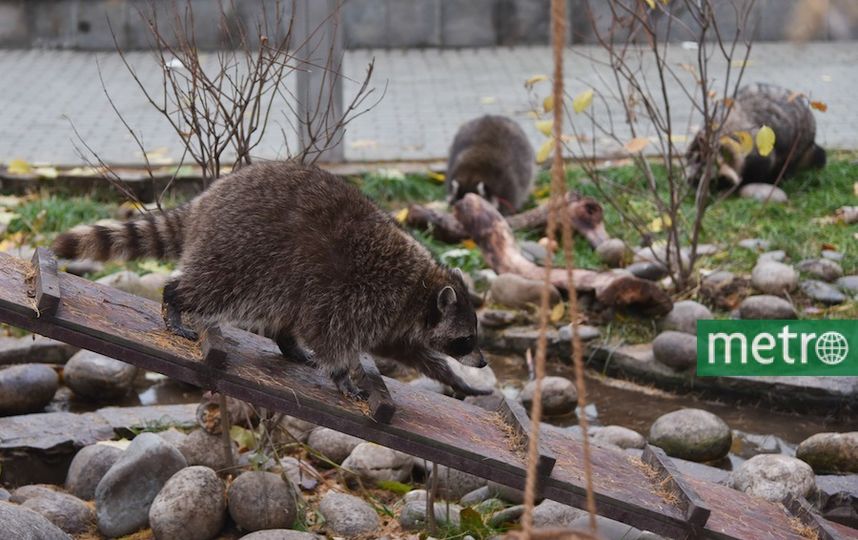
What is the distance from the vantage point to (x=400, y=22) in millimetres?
13578

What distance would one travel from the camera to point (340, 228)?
4.05 m

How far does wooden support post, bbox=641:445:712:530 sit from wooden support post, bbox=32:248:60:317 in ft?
6.79

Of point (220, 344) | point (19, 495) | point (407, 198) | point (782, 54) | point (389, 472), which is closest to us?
point (220, 344)

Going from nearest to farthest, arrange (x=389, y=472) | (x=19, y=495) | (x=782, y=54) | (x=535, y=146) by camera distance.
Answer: (x=19, y=495) < (x=389, y=472) < (x=535, y=146) < (x=782, y=54)

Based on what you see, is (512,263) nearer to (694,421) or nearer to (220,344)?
(694,421)

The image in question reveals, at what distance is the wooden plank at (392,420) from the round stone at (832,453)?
33.7 inches

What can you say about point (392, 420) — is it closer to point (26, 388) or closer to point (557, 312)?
point (26, 388)

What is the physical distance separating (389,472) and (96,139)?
5.87 meters

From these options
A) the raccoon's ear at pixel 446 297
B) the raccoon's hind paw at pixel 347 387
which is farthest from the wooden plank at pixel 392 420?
the raccoon's ear at pixel 446 297

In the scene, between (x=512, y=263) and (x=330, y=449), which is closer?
(x=330, y=449)

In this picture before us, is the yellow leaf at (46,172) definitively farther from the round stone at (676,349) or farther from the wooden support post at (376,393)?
the wooden support post at (376,393)

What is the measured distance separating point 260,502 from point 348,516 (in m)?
0.35

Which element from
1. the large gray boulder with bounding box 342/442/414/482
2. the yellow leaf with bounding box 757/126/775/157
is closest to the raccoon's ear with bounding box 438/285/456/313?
the large gray boulder with bounding box 342/442/414/482

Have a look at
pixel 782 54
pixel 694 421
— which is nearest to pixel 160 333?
pixel 694 421
